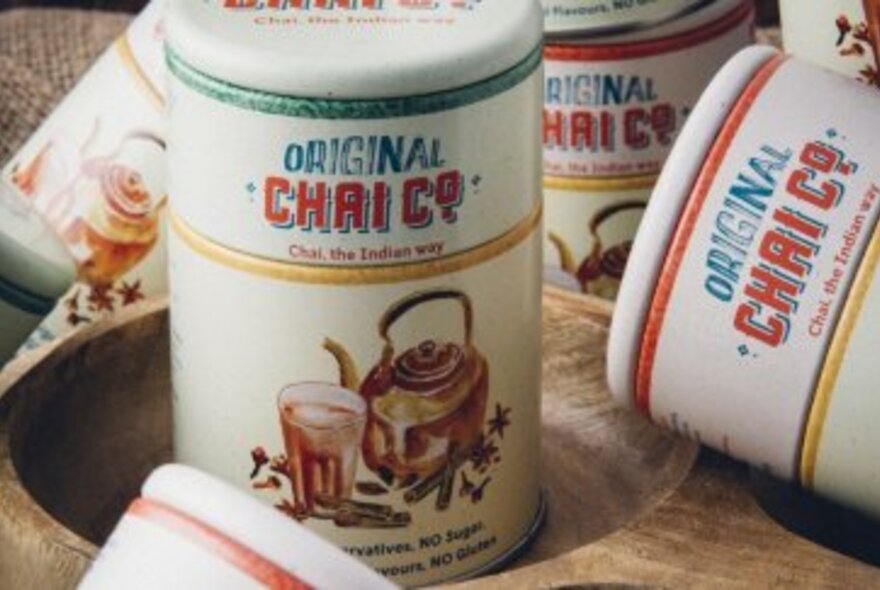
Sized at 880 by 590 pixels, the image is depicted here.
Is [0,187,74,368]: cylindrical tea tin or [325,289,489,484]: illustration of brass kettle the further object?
[0,187,74,368]: cylindrical tea tin

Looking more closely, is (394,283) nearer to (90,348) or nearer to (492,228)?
(492,228)

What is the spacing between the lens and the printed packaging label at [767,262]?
2.48ft

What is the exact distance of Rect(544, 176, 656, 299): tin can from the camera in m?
0.95

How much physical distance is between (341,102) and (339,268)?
6 cm

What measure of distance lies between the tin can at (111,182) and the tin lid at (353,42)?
21 cm

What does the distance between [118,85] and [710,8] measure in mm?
266

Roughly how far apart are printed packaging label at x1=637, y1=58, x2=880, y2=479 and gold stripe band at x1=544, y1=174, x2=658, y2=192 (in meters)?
0.17

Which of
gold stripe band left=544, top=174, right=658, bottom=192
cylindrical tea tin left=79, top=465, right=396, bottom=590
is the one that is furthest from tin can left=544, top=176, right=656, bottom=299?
cylindrical tea tin left=79, top=465, right=396, bottom=590

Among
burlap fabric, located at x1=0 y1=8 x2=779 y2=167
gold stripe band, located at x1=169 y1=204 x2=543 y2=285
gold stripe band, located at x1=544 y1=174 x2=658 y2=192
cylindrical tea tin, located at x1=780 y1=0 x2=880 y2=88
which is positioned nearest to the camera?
gold stripe band, located at x1=169 y1=204 x2=543 y2=285

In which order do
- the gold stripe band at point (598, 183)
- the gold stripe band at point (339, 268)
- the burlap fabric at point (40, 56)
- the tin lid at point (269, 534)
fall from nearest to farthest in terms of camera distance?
1. the tin lid at point (269, 534)
2. the gold stripe band at point (339, 268)
3. the gold stripe band at point (598, 183)
4. the burlap fabric at point (40, 56)

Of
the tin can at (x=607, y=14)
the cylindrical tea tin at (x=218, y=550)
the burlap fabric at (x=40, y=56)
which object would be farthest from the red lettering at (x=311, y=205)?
the burlap fabric at (x=40, y=56)

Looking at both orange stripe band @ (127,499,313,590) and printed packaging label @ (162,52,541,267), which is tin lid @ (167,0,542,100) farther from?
orange stripe band @ (127,499,313,590)

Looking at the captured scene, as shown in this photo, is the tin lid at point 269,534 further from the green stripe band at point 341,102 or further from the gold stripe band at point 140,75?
the gold stripe band at point 140,75

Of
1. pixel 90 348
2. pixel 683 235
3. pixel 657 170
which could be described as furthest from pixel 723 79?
pixel 90 348
